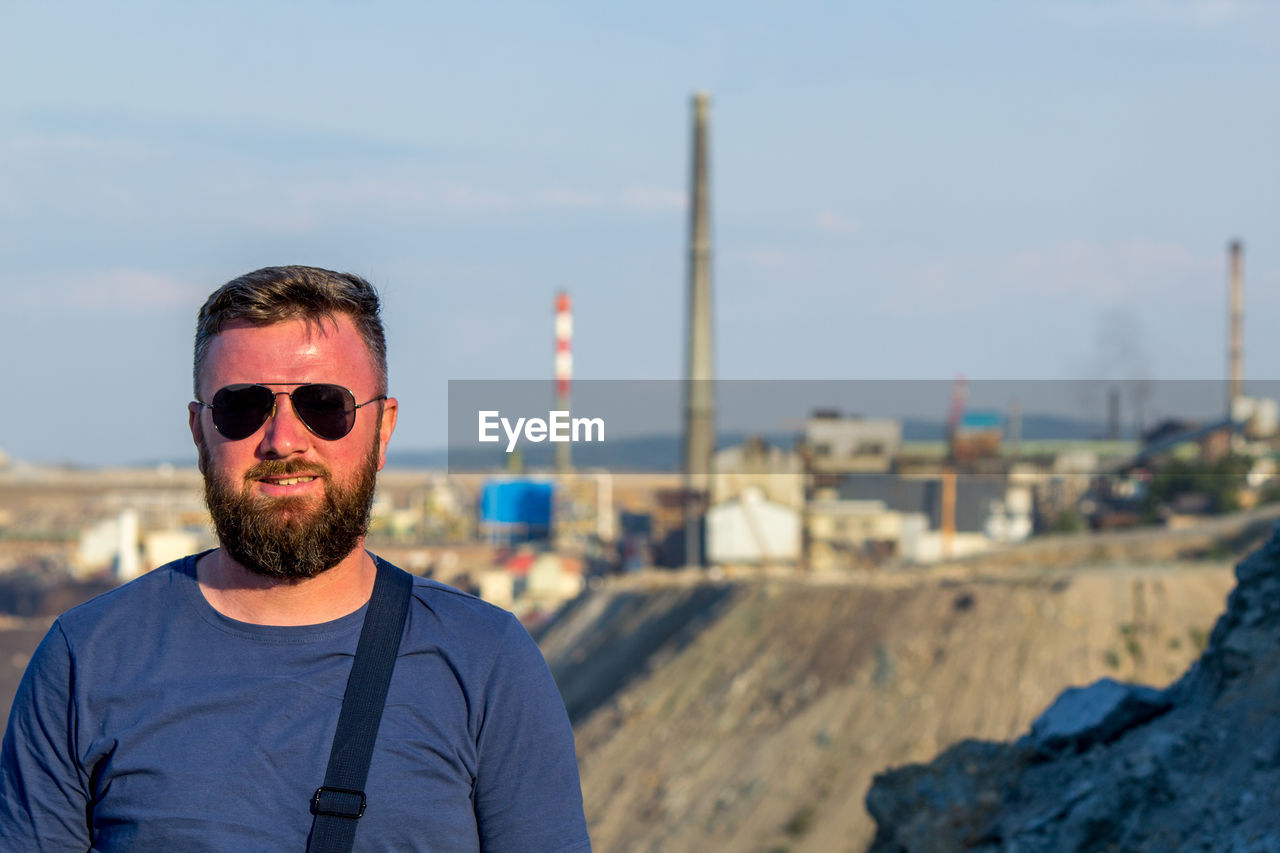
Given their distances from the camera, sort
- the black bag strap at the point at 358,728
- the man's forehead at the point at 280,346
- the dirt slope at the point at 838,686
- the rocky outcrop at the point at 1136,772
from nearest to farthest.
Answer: the black bag strap at the point at 358,728
the man's forehead at the point at 280,346
the rocky outcrop at the point at 1136,772
the dirt slope at the point at 838,686

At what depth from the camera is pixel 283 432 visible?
2.70m

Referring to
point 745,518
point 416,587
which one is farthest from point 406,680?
point 745,518

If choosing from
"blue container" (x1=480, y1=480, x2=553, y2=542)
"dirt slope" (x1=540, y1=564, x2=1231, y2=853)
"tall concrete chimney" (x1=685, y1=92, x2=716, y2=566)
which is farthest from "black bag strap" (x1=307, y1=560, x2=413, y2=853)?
"blue container" (x1=480, y1=480, x2=553, y2=542)

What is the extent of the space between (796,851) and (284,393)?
73.8ft

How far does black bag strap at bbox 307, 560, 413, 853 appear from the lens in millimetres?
2518

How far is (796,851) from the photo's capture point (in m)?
24.0

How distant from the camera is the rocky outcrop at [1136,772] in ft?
28.0

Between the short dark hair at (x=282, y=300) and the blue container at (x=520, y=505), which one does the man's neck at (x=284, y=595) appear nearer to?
the short dark hair at (x=282, y=300)

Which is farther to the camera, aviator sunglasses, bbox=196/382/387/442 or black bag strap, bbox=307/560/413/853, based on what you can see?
aviator sunglasses, bbox=196/382/387/442

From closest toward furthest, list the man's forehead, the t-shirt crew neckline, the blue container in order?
the t-shirt crew neckline, the man's forehead, the blue container

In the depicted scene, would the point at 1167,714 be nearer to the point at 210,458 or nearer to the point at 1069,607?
the point at 210,458

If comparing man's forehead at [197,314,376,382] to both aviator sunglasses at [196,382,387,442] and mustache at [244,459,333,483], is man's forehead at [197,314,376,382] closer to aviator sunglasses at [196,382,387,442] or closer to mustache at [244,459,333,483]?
aviator sunglasses at [196,382,387,442]

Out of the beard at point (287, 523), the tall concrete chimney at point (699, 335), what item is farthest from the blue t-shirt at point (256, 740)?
the tall concrete chimney at point (699, 335)

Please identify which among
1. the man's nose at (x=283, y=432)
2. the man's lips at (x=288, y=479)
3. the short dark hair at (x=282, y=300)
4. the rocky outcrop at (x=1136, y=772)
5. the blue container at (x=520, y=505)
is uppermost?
the short dark hair at (x=282, y=300)
